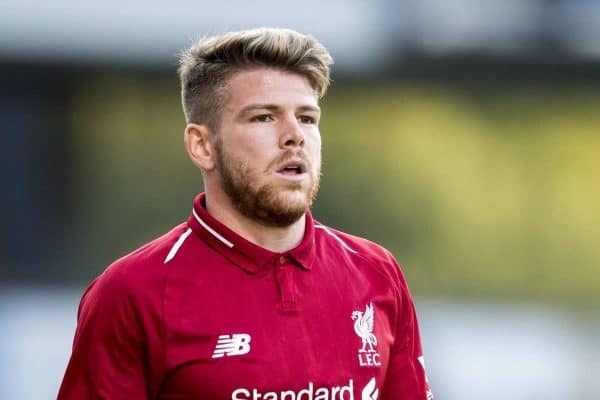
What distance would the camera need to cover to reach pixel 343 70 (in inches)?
427

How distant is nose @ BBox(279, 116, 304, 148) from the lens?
3.10 m

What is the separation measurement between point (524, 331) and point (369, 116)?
241 cm

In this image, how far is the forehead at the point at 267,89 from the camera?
313 centimetres

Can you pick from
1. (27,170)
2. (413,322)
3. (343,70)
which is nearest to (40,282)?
(27,170)

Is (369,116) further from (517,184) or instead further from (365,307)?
(365,307)

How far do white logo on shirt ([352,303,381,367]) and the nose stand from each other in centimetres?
47

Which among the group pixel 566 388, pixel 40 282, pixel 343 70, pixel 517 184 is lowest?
pixel 566 388

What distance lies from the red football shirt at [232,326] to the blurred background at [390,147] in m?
6.74

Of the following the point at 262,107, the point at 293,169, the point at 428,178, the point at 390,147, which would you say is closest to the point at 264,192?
the point at 293,169

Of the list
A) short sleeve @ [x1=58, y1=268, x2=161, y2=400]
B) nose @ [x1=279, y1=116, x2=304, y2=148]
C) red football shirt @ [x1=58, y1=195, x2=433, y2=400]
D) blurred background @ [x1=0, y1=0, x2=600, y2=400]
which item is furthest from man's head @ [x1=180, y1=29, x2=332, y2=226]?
blurred background @ [x1=0, y1=0, x2=600, y2=400]

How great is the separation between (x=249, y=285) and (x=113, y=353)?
0.38 m

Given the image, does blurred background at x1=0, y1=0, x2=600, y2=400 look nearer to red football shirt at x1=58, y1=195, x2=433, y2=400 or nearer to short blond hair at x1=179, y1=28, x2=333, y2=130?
red football shirt at x1=58, y1=195, x2=433, y2=400

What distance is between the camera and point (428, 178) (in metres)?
11.5

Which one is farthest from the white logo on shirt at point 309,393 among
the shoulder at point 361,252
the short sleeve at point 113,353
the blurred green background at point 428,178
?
the blurred green background at point 428,178
